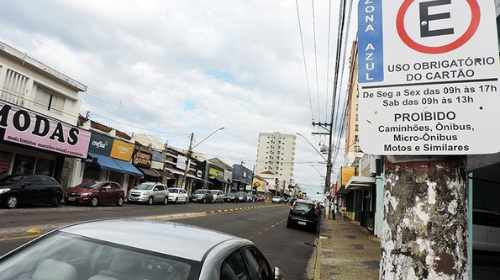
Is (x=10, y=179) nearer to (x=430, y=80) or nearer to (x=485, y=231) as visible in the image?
(x=430, y=80)

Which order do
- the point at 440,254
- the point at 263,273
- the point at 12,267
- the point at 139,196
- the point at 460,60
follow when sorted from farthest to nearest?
the point at 139,196, the point at 263,273, the point at 12,267, the point at 460,60, the point at 440,254

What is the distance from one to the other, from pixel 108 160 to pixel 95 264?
86.0ft

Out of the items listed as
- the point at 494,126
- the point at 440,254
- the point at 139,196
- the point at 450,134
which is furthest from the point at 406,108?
the point at 139,196

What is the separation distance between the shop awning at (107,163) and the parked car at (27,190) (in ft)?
27.1

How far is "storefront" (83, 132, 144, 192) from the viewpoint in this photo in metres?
25.3

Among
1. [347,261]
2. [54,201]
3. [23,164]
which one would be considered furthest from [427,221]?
[23,164]

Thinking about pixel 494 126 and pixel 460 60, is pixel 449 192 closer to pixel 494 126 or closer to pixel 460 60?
pixel 494 126

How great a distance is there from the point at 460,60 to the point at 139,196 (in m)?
24.8

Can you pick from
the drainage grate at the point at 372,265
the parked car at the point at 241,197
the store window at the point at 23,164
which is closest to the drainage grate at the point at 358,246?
the drainage grate at the point at 372,265

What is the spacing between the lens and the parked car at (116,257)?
2.25 meters

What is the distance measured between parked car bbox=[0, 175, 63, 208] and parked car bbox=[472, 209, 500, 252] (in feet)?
60.9

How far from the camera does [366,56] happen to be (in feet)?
6.85

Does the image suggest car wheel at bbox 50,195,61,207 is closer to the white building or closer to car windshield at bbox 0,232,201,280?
car windshield at bbox 0,232,201,280

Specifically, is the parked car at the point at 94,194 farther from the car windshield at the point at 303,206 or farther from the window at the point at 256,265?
the window at the point at 256,265
